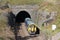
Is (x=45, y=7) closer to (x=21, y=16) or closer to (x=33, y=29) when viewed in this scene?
(x=33, y=29)

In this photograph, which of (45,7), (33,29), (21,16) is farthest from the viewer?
(21,16)

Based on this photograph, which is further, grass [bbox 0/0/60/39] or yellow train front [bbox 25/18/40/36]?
yellow train front [bbox 25/18/40/36]

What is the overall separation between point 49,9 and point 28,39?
8.58 m

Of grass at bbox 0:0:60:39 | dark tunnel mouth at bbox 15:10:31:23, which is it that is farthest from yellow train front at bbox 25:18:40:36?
dark tunnel mouth at bbox 15:10:31:23

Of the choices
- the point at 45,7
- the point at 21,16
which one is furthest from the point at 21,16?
the point at 45,7

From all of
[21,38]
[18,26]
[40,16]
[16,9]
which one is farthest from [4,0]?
[21,38]

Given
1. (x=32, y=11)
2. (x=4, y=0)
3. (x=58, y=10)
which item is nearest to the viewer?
(x=58, y=10)

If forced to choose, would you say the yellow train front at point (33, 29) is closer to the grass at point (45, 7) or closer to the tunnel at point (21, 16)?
the grass at point (45, 7)

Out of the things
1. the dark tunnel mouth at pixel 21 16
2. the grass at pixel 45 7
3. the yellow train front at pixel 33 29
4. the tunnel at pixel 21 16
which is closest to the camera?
the grass at pixel 45 7

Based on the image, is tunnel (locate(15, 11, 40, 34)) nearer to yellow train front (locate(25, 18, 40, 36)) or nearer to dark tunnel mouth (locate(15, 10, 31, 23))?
dark tunnel mouth (locate(15, 10, 31, 23))

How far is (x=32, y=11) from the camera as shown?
57125mm

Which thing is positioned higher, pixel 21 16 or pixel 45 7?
pixel 45 7

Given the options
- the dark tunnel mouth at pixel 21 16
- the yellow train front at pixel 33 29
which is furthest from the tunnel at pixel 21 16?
the yellow train front at pixel 33 29

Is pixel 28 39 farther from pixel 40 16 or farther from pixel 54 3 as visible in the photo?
pixel 54 3
